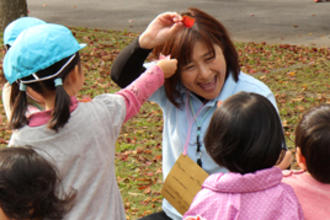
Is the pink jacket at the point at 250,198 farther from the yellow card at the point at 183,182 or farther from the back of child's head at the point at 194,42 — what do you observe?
the back of child's head at the point at 194,42

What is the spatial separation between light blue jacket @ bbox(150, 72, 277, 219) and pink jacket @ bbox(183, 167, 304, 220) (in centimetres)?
64

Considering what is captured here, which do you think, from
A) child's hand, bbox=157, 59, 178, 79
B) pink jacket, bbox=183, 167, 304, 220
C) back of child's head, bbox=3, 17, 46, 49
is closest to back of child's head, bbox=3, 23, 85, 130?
child's hand, bbox=157, 59, 178, 79

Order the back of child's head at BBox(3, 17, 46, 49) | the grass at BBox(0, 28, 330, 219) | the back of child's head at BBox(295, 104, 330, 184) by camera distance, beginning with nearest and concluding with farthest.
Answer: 1. the back of child's head at BBox(295, 104, 330, 184)
2. the back of child's head at BBox(3, 17, 46, 49)
3. the grass at BBox(0, 28, 330, 219)

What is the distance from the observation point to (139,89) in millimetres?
2193

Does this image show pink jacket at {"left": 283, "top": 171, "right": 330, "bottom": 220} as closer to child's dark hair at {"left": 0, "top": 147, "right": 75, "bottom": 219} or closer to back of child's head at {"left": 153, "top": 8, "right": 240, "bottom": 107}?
back of child's head at {"left": 153, "top": 8, "right": 240, "bottom": 107}

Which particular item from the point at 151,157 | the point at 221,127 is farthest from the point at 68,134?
the point at 151,157

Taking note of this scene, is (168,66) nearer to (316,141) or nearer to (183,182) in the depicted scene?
(183,182)

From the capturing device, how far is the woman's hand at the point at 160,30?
7.87ft

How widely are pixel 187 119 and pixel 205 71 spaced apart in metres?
0.28

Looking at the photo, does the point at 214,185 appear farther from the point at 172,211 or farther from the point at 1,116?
the point at 1,116

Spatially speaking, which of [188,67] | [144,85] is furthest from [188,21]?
[144,85]

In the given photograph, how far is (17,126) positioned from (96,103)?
33cm

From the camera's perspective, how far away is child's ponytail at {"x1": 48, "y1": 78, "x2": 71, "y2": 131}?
1.93m

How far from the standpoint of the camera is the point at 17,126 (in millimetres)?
1996
